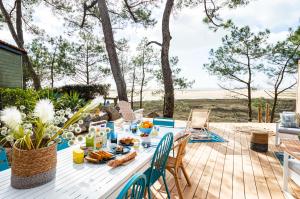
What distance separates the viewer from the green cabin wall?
7.41 metres

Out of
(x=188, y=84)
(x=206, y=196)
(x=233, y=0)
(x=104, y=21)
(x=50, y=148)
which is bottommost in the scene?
(x=206, y=196)

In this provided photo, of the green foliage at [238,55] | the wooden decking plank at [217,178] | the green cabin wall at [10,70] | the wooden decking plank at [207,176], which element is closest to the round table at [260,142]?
the wooden decking plank at [217,178]

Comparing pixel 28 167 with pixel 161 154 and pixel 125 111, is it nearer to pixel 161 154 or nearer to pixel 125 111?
pixel 161 154

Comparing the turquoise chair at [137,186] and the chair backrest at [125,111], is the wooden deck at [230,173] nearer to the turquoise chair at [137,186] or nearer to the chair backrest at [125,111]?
the turquoise chair at [137,186]

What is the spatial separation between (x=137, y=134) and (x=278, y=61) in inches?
410

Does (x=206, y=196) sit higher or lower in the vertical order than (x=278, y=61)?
lower

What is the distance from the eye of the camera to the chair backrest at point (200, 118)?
5.87m

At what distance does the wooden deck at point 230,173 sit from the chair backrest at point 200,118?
0.92 metres

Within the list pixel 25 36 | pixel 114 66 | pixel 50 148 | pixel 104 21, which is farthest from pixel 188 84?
pixel 50 148

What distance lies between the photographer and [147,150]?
2.10m

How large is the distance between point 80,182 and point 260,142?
424 cm

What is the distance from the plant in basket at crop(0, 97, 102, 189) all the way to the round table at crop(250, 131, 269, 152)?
167 inches

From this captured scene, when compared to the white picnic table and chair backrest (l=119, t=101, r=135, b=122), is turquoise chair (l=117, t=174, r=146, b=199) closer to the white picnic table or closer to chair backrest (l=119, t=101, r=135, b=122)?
the white picnic table

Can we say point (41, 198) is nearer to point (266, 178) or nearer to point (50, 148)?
point (50, 148)
